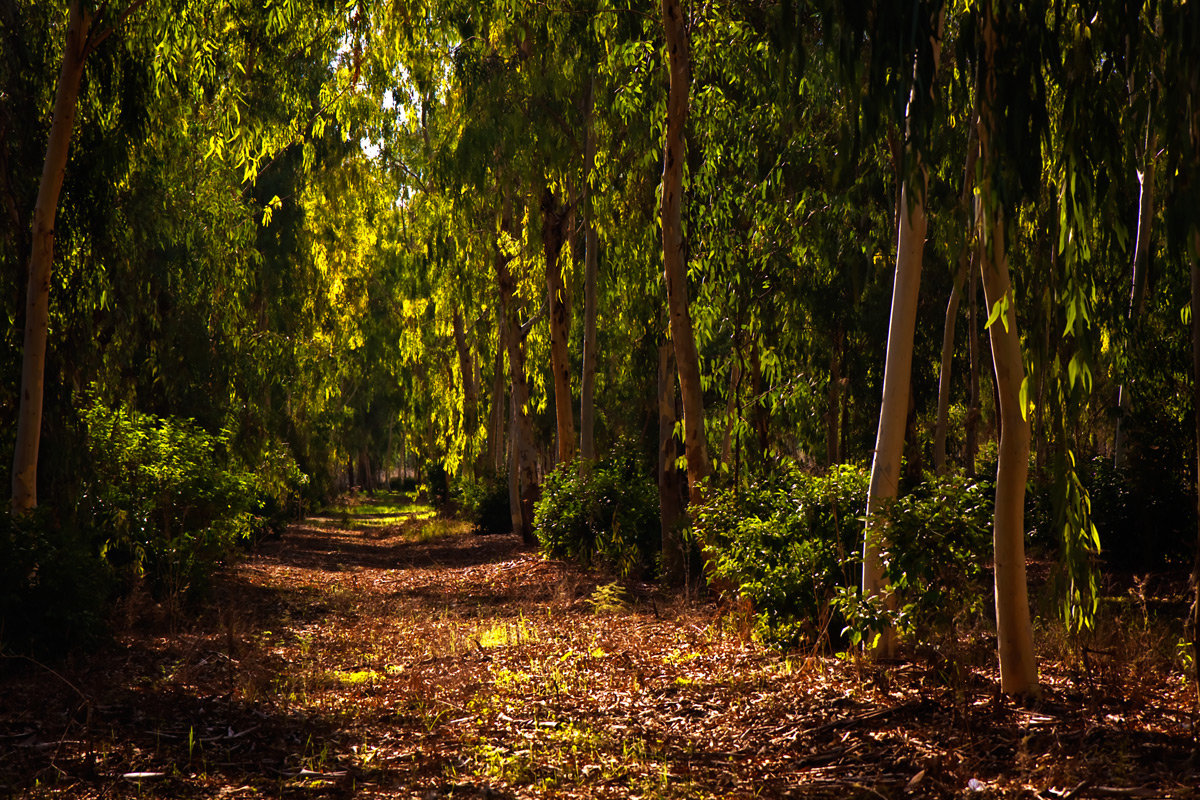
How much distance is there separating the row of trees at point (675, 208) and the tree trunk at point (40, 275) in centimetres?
2

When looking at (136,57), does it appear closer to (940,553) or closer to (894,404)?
(894,404)

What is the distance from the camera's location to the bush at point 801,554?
7418 mm

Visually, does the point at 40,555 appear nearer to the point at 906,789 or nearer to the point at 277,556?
the point at 906,789

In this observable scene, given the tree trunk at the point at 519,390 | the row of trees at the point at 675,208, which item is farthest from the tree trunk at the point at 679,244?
the tree trunk at the point at 519,390

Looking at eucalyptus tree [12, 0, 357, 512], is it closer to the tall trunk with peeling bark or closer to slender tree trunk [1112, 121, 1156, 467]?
the tall trunk with peeling bark

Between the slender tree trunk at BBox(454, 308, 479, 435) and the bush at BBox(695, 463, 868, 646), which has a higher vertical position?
the slender tree trunk at BBox(454, 308, 479, 435)

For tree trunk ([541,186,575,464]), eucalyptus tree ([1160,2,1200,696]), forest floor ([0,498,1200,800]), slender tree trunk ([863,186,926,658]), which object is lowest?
forest floor ([0,498,1200,800])

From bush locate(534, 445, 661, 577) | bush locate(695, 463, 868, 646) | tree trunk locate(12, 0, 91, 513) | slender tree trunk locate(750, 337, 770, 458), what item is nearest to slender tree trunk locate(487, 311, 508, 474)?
bush locate(534, 445, 661, 577)

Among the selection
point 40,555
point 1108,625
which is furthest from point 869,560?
point 40,555

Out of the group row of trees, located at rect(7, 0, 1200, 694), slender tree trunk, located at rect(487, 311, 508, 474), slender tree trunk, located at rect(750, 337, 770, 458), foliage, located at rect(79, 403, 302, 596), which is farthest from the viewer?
slender tree trunk, located at rect(487, 311, 508, 474)

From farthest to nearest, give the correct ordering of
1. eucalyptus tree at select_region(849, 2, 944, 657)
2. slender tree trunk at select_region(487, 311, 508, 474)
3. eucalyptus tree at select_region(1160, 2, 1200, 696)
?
slender tree trunk at select_region(487, 311, 508, 474) → eucalyptus tree at select_region(849, 2, 944, 657) → eucalyptus tree at select_region(1160, 2, 1200, 696)

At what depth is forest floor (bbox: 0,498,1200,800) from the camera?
473cm

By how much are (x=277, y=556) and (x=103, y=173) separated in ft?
35.2

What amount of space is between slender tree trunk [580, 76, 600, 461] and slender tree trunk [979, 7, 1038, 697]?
781cm
